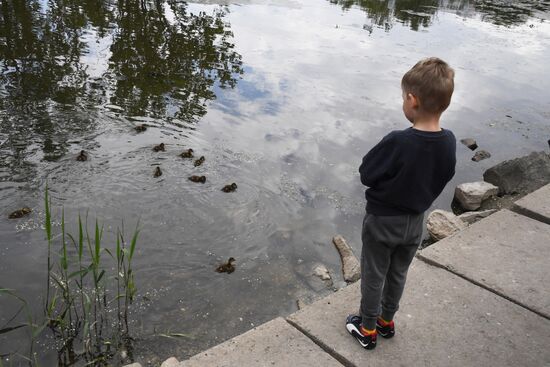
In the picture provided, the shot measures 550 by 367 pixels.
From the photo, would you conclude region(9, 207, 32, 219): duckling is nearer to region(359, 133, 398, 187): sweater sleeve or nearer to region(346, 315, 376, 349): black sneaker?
region(346, 315, 376, 349): black sneaker

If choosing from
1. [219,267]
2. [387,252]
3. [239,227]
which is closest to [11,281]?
[219,267]

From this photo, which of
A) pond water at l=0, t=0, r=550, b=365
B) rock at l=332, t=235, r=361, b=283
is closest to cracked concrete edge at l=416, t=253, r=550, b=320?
rock at l=332, t=235, r=361, b=283

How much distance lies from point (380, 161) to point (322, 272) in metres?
2.88

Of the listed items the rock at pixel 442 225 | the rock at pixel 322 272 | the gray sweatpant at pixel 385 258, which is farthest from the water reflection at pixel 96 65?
the gray sweatpant at pixel 385 258

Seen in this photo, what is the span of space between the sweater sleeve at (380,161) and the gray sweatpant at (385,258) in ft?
0.89

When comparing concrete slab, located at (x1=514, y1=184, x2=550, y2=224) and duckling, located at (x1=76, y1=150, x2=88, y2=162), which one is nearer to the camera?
concrete slab, located at (x1=514, y1=184, x2=550, y2=224)

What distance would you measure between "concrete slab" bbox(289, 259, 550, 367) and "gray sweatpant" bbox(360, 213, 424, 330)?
0.24 metres

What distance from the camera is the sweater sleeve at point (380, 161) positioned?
9.09 feet

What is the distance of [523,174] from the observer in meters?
7.50

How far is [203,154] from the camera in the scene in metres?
7.38

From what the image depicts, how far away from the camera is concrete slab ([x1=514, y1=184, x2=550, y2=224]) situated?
523cm

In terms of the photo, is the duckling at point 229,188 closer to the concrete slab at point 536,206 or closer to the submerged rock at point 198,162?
the submerged rock at point 198,162

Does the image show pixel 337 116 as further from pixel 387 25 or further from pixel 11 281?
pixel 387 25

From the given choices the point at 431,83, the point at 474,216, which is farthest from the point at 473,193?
the point at 431,83
